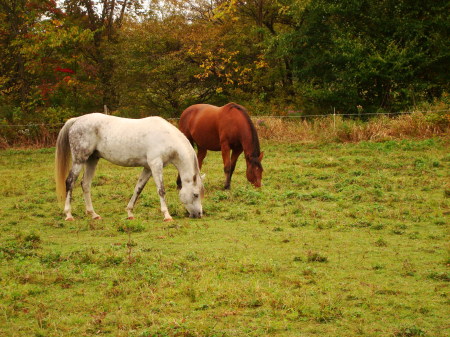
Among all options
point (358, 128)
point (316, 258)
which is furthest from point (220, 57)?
point (316, 258)

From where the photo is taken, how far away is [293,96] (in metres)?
24.5

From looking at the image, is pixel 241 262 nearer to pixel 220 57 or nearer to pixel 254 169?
pixel 254 169

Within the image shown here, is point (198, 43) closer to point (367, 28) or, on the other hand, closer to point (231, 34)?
point (231, 34)

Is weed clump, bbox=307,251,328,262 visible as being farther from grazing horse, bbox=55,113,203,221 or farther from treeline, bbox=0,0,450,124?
treeline, bbox=0,0,450,124

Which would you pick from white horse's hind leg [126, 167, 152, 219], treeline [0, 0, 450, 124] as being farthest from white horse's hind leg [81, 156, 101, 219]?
treeline [0, 0, 450, 124]

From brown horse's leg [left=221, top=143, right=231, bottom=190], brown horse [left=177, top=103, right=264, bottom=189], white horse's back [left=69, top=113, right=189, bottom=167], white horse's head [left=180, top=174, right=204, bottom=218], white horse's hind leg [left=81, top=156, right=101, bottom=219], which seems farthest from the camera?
brown horse's leg [left=221, top=143, right=231, bottom=190]

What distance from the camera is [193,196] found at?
8531 mm

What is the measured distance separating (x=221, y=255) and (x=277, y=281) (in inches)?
42.5

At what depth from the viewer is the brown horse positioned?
1023 centimetres

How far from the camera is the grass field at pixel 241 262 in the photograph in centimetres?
456

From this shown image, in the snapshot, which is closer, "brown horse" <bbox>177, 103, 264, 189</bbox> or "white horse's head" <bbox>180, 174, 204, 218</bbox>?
"white horse's head" <bbox>180, 174, 204, 218</bbox>

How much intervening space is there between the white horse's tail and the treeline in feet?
38.5

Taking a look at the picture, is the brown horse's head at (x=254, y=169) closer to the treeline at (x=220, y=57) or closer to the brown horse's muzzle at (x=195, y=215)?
the brown horse's muzzle at (x=195, y=215)

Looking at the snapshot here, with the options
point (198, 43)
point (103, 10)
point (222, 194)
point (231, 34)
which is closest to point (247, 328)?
point (222, 194)
